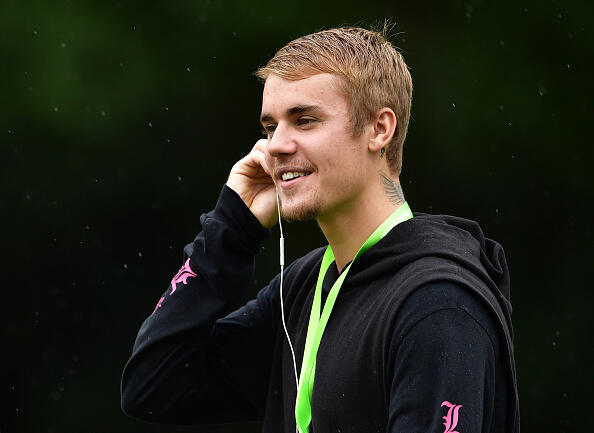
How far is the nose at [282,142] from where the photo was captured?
2537 mm

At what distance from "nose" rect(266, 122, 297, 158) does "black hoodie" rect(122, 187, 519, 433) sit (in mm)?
300

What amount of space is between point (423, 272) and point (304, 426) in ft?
1.59

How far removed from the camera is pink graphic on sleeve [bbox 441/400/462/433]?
207 cm

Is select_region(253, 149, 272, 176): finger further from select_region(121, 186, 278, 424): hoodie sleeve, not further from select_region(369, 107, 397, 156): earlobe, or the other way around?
select_region(369, 107, 397, 156): earlobe

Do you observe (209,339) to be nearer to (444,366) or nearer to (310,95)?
(310,95)

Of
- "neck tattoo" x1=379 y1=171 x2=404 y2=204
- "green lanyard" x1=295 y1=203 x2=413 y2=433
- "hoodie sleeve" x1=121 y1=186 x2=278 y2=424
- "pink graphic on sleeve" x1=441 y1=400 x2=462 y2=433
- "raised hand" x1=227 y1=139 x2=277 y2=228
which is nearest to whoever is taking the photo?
"pink graphic on sleeve" x1=441 y1=400 x2=462 y2=433

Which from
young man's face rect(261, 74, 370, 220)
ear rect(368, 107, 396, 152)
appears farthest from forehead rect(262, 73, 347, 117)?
ear rect(368, 107, 396, 152)

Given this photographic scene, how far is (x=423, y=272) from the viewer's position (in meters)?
2.28

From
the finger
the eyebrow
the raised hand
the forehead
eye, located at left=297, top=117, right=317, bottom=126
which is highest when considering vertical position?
the forehead

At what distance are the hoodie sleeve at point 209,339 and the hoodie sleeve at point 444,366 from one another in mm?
719

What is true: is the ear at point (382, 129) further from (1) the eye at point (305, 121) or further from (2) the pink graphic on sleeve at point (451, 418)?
(2) the pink graphic on sleeve at point (451, 418)

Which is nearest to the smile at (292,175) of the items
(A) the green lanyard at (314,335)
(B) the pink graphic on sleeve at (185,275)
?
(A) the green lanyard at (314,335)

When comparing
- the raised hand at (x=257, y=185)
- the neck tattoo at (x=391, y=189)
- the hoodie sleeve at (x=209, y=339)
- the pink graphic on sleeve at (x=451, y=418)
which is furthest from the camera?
the raised hand at (x=257, y=185)

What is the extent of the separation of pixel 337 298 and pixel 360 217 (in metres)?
0.20
